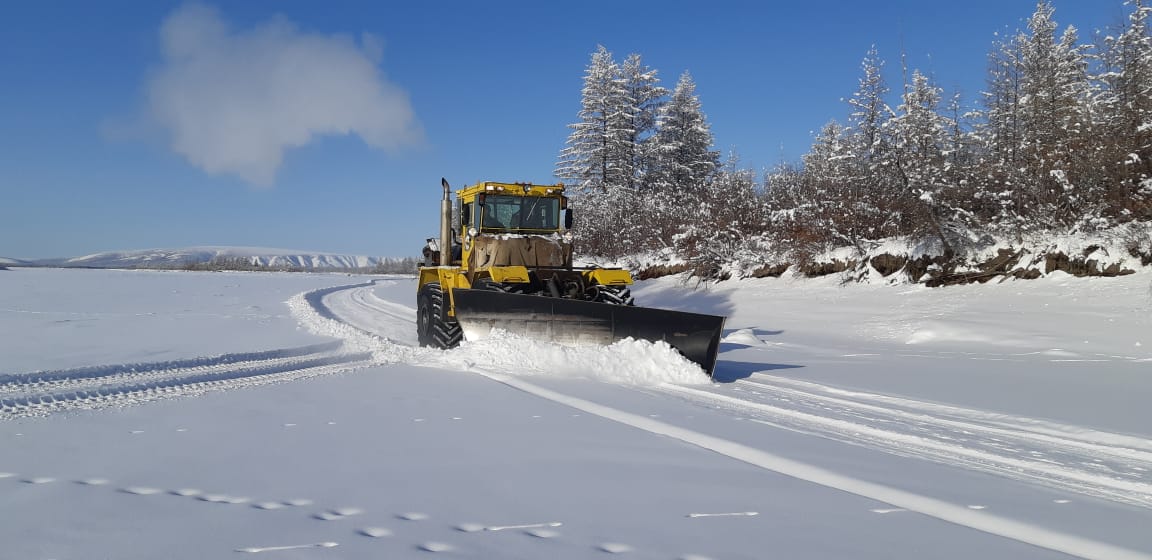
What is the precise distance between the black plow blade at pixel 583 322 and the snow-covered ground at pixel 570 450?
26 centimetres

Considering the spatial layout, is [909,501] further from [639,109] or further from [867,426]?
[639,109]

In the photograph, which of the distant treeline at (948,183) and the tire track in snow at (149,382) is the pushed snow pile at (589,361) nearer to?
the tire track in snow at (149,382)

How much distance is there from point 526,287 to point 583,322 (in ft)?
5.88

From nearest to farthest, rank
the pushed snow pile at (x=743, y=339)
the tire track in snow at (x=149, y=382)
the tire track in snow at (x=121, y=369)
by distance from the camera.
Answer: the tire track in snow at (x=149, y=382) < the tire track in snow at (x=121, y=369) < the pushed snow pile at (x=743, y=339)

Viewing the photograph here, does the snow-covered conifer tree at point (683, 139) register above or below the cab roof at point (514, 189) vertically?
above

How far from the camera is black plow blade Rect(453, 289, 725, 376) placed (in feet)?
23.7

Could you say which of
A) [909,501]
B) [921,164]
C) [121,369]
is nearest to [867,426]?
[909,501]

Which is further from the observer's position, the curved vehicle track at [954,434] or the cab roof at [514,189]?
the cab roof at [514,189]

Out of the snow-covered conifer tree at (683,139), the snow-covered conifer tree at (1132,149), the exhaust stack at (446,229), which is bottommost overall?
the exhaust stack at (446,229)

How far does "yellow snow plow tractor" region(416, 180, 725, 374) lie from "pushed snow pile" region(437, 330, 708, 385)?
16 centimetres

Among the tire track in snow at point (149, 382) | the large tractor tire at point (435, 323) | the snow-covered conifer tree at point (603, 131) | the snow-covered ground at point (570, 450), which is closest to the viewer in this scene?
the snow-covered ground at point (570, 450)

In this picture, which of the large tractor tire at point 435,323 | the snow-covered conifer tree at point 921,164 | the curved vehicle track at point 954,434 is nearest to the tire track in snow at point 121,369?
the large tractor tire at point 435,323

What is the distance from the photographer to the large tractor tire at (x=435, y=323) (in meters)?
9.63

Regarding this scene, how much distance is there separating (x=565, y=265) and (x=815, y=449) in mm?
6215
